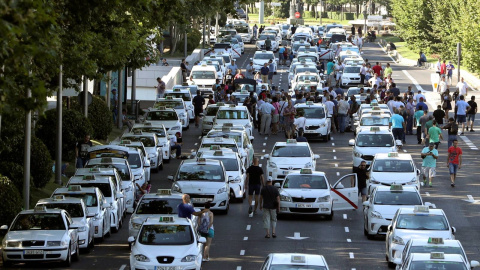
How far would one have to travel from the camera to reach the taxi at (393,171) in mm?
34406

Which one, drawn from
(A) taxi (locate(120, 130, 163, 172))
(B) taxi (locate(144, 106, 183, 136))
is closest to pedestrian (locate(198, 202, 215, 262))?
(A) taxi (locate(120, 130, 163, 172))

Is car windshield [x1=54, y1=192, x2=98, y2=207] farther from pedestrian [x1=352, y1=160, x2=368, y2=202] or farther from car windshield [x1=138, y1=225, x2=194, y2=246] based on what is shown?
pedestrian [x1=352, y1=160, x2=368, y2=202]

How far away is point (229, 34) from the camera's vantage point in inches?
4058

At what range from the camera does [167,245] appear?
80.4ft

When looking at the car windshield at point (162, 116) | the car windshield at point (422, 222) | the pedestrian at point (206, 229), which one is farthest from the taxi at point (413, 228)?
the car windshield at point (162, 116)

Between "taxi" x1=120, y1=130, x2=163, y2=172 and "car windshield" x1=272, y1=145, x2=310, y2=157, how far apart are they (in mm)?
4565

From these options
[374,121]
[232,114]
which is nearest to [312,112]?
[374,121]

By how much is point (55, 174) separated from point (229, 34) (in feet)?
220

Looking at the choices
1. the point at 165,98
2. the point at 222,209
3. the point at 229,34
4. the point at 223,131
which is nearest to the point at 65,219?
the point at 222,209

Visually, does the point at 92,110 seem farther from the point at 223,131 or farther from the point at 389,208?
the point at 389,208

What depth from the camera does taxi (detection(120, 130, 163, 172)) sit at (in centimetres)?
4028

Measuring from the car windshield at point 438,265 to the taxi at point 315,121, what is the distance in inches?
1023

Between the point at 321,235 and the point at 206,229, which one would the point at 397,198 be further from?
the point at 206,229

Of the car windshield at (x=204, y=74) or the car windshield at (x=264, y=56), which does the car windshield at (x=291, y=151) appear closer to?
the car windshield at (x=204, y=74)
